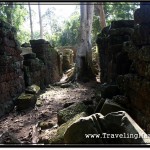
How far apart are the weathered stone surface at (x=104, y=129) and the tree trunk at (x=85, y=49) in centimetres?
→ 709

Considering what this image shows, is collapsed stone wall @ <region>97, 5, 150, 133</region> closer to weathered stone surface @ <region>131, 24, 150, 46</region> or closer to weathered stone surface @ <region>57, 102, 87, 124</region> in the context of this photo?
weathered stone surface @ <region>131, 24, 150, 46</region>

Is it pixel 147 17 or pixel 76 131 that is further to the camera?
pixel 147 17

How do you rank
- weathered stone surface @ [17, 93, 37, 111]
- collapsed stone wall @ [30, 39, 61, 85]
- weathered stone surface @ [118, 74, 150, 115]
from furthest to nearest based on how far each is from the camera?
collapsed stone wall @ [30, 39, 61, 85] < weathered stone surface @ [17, 93, 37, 111] < weathered stone surface @ [118, 74, 150, 115]

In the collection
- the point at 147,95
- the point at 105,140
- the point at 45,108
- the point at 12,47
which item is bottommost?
the point at 45,108

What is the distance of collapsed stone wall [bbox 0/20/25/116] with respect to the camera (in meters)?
5.13

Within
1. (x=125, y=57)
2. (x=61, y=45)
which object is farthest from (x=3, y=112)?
(x=61, y=45)

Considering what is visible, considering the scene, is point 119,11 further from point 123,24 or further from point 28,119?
point 28,119

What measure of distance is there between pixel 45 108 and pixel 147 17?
3.16 m

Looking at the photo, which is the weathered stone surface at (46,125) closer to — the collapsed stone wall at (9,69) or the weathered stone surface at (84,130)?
the collapsed stone wall at (9,69)

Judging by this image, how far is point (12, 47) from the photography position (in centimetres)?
591

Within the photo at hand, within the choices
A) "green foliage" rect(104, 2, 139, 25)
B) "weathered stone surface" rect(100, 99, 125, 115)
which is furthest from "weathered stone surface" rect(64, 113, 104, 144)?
"green foliage" rect(104, 2, 139, 25)

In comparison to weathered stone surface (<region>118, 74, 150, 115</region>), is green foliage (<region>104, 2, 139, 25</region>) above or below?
above

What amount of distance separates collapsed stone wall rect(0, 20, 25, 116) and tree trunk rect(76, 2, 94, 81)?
3.58 m

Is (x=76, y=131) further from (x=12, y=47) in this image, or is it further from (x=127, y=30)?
(x=12, y=47)
